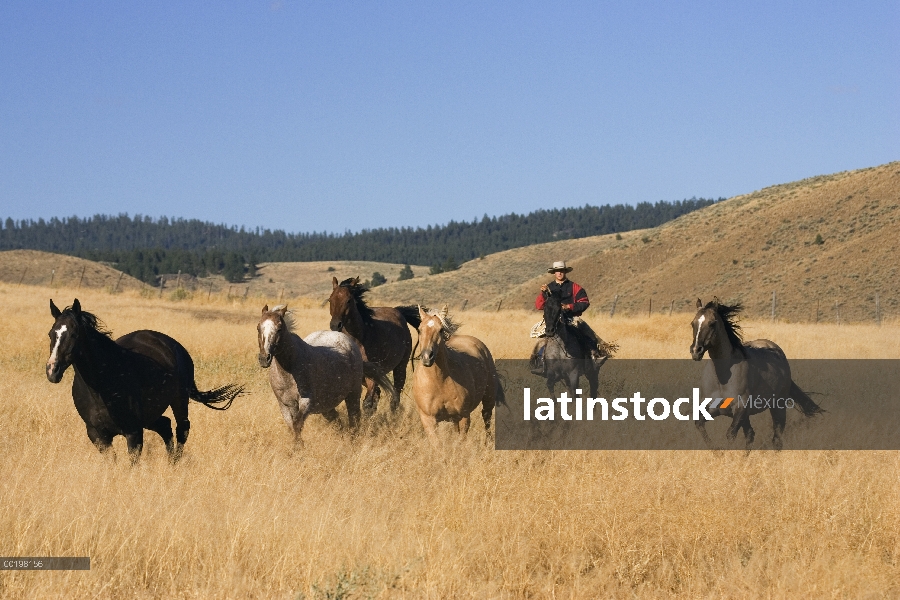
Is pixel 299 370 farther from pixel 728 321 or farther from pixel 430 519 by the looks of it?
pixel 728 321

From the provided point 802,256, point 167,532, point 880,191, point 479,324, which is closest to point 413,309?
point 167,532

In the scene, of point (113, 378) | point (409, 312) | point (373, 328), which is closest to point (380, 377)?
point (373, 328)

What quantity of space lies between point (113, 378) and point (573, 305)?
717 cm

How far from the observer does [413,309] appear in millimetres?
14984

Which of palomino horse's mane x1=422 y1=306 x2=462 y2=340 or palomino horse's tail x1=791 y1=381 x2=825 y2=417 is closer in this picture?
palomino horse's mane x1=422 y1=306 x2=462 y2=340

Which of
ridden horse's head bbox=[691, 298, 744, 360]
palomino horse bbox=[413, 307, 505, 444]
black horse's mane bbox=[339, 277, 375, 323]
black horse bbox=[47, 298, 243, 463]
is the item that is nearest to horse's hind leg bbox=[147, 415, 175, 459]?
black horse bbox=[47, 298, 243, 463]

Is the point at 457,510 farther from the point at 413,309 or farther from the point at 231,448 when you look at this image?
the point at 413,309

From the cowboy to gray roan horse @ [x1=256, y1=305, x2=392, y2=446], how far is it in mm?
3707

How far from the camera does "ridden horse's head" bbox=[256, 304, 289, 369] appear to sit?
9.39 meters

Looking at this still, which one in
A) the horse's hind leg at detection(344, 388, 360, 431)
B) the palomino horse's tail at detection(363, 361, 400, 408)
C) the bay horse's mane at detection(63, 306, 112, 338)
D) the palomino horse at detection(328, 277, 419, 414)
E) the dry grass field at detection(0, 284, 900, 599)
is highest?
the bay horse's mane at detection(63, 306, 112, 338)

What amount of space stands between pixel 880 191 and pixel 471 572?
78.2 metres

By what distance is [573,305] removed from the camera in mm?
13758

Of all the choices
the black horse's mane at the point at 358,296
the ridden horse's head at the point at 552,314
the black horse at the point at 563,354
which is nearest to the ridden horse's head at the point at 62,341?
the black horse's mane at the point at 358,296

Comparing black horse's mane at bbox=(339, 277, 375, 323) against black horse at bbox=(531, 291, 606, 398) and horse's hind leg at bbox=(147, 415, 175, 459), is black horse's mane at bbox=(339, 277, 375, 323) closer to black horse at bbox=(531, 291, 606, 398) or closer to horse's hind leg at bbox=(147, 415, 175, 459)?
black horse at bbox=(531, 291, 606, 398)
